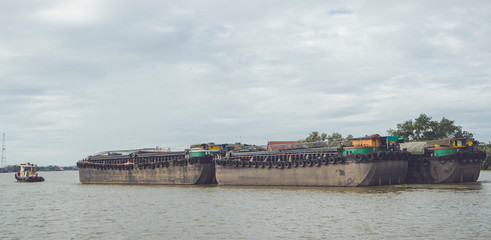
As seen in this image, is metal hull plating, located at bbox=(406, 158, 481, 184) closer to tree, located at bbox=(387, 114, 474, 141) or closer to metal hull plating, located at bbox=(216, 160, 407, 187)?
metal hull plating, located at bbox=(216, 160, 407, 187)

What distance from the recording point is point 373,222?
22.3 metres

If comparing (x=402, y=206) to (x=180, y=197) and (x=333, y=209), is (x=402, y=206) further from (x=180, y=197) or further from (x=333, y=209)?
(x=180, y=197)

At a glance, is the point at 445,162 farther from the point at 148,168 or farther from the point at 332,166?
the point at 148,168

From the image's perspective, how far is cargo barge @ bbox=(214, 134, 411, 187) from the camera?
39125 millimetres

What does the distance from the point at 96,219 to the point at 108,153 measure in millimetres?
47667

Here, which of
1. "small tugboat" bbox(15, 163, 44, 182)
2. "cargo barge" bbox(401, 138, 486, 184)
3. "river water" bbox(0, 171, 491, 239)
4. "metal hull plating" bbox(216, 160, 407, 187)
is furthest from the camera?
"small tugboat" bbox(15, 163, 44, 182)

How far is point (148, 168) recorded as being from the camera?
5781cm

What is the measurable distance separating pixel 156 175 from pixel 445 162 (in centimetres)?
3404

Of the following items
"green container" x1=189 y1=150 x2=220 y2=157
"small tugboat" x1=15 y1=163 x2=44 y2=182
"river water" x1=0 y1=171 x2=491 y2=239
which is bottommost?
"river water" x1=0 y1=171 x2=491 y2=239

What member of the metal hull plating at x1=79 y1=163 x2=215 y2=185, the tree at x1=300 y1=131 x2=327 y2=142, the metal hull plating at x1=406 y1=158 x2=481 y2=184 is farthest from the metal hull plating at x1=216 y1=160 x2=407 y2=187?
the tree at x1=300 y1=131 x2=327 y2=142

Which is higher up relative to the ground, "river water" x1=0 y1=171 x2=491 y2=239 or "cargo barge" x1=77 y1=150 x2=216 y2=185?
"cargo barge" x1=77 y1=150 x2=216 y2=185

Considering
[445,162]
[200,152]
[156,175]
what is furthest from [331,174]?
[156,175]

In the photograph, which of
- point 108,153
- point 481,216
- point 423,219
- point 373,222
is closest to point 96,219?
point 373,222

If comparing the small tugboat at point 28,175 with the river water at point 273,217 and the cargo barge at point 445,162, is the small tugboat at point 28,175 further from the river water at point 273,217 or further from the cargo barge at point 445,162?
the cargo barge at point 445,162
